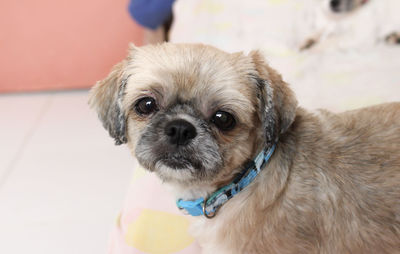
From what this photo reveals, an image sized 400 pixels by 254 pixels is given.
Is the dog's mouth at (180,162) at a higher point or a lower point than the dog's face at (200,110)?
lower

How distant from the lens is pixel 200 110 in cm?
125

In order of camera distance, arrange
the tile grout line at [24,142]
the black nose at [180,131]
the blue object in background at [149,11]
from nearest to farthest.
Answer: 1. the black nose at [180,131]
2. the tile grout line at [24,142]
3. the blue object in background at [149,11]

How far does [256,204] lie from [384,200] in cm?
38

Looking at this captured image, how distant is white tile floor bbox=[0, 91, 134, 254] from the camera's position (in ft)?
6.81

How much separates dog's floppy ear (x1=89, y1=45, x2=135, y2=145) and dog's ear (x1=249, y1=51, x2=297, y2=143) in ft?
1.44

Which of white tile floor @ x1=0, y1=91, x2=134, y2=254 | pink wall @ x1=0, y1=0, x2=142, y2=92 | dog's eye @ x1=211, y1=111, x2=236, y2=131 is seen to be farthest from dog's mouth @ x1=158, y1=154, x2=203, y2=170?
pink wall @ x1=0, y1=0, x2=142, y2=92

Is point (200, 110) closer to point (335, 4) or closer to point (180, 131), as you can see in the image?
point (180, 131)

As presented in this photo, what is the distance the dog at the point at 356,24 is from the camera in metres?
2.56

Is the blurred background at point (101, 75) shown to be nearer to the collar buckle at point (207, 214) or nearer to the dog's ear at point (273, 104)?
the collar buckle at point (207, 214)

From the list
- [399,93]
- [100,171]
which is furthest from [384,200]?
[100,171]

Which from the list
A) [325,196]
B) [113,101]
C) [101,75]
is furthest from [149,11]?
[325,196]

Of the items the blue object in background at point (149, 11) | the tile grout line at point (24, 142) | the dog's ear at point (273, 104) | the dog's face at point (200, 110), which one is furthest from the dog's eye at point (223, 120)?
the blue object in background at point (149, 11)

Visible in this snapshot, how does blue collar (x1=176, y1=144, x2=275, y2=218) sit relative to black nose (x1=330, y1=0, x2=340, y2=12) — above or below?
below

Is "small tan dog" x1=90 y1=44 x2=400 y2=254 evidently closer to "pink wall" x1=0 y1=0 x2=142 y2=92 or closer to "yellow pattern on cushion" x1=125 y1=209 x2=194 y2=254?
"yellow pattern on cushion" x1=125 y1=209 x2=194 y2=254
